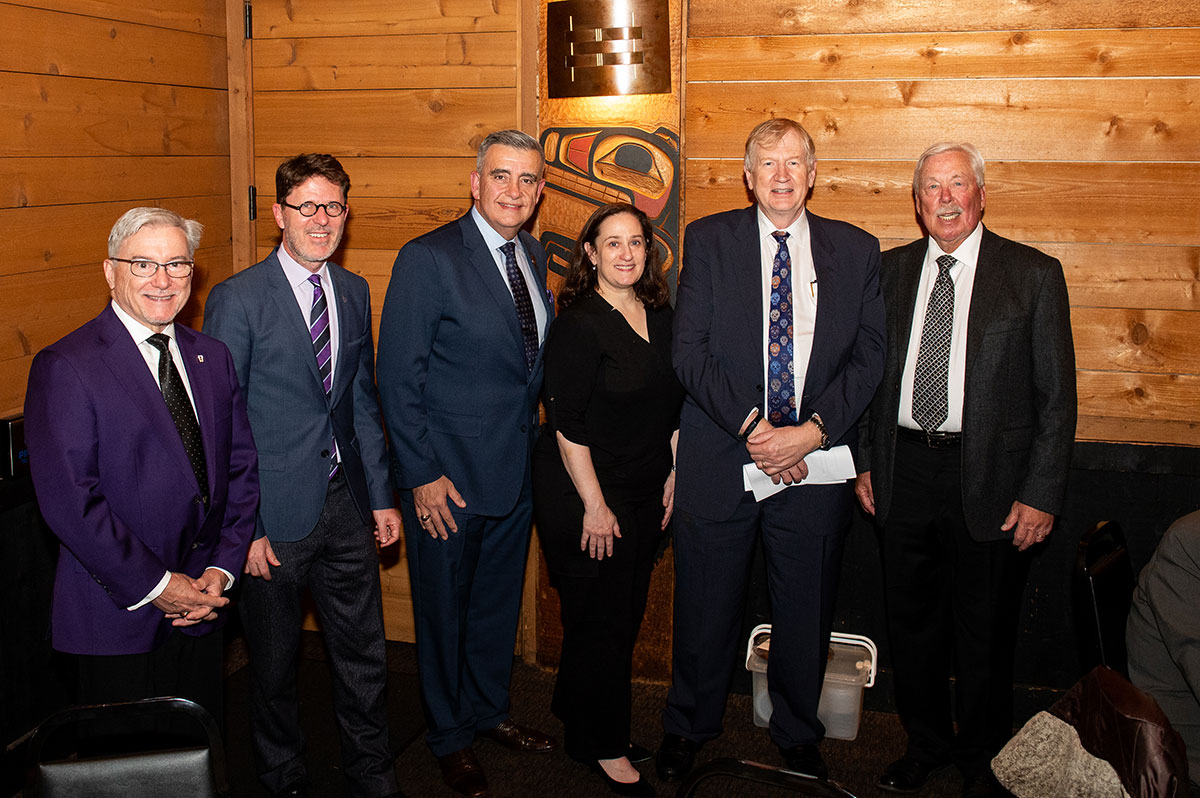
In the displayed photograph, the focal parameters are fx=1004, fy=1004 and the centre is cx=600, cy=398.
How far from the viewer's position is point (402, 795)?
2.91m

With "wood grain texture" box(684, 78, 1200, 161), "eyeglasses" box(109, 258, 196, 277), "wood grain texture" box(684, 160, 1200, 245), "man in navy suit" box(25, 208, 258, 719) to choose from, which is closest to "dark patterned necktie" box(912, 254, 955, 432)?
"wood grain texture" box(684, 160, 1200, 245)

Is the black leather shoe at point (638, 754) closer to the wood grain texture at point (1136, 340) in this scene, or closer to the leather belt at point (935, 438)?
the leather belt at point (935, 438)

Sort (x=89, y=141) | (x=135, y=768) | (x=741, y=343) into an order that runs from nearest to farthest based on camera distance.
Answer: (x=135, y=768)
(x=741, y=343)
(x=89, y=141)

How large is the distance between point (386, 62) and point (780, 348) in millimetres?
1890

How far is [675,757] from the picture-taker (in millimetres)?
3111

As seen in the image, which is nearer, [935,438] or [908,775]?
[935,438]

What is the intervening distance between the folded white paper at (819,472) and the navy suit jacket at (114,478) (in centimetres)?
146

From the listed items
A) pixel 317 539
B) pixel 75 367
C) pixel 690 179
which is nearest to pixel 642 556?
pixel 317 539

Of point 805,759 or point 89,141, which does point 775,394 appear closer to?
point 805,759

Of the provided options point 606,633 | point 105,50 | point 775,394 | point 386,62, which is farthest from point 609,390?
point 105,50

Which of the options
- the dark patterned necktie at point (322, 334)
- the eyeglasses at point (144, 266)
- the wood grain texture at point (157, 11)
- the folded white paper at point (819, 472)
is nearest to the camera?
the eyeglasses at point (144, 266)

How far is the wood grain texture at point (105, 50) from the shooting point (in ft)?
9.38

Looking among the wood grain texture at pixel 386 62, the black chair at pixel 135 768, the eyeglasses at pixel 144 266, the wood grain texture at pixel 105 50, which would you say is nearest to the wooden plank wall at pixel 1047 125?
the wood grain texture at pixel 386 62

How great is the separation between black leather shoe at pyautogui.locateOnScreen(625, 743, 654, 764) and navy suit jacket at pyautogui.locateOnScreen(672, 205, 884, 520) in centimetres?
82
